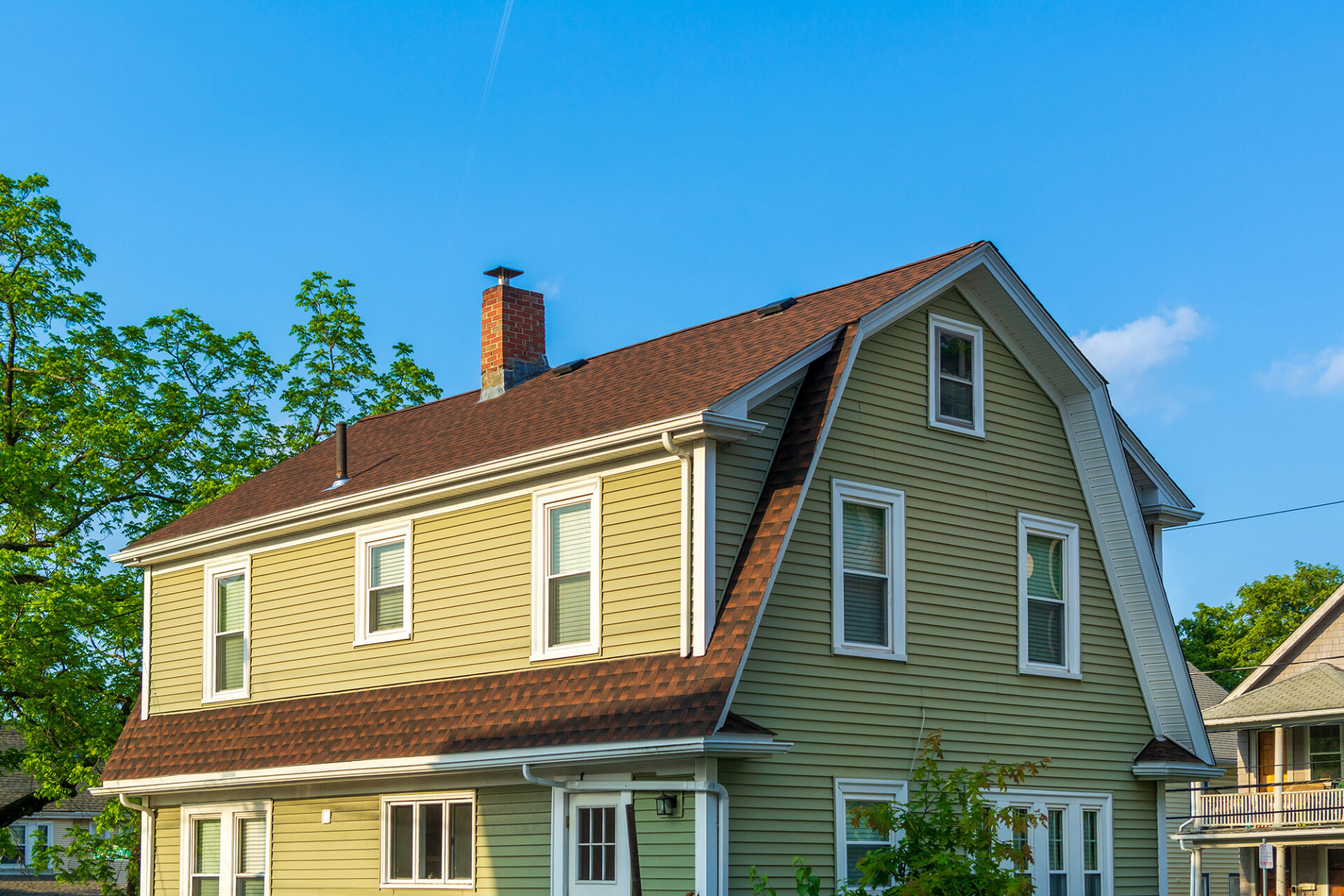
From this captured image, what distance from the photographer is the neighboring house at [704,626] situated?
45.3ft

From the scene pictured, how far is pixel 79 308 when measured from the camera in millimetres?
29328

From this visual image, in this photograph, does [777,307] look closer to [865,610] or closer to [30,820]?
[865,610]

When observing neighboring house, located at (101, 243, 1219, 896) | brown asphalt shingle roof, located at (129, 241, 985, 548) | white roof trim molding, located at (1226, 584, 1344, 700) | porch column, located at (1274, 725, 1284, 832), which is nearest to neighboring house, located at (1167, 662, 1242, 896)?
white roof trim molding, located at (1226, 584, 1344, 700)

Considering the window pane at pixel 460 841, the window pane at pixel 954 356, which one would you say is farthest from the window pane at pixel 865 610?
the window pane at pixel 460 841

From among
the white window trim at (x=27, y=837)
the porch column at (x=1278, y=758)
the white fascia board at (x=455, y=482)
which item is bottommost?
the white window trim at (x=27, y=837)

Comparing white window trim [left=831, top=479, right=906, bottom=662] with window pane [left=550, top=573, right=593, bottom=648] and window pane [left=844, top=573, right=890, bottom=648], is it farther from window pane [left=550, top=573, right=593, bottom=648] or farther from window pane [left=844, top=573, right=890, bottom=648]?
window pane [left=550, top=573, right=593, bottom=648]

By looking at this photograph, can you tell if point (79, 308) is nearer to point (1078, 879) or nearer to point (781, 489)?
point (781, 489)

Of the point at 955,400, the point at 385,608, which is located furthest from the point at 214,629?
the point at 955,400

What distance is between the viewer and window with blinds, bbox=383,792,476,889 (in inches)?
625

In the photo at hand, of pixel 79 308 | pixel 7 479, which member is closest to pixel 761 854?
pixel 7 479

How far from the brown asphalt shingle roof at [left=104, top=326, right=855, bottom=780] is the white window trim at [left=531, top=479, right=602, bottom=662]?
212 millimetres

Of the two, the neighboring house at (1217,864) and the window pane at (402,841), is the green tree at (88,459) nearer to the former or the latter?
the window pane at (402,841)

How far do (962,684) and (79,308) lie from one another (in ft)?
68.4

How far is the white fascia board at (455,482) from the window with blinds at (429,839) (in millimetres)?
3379
